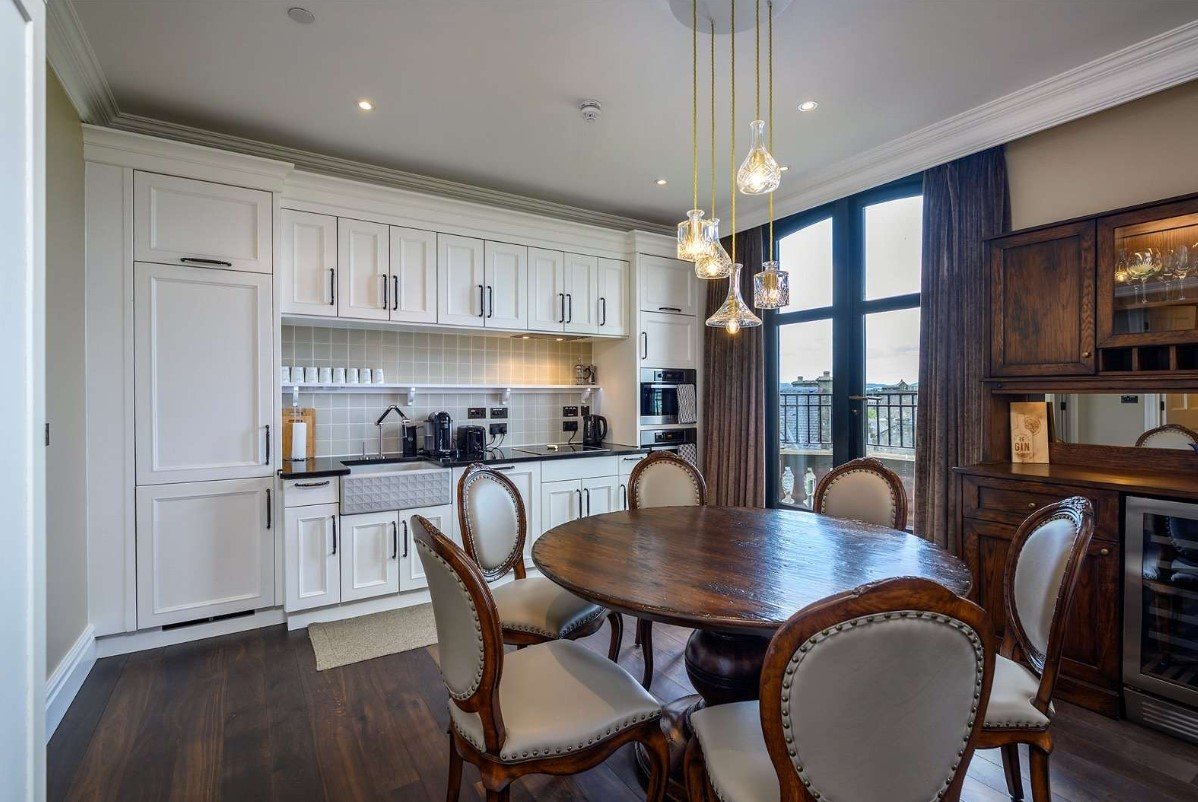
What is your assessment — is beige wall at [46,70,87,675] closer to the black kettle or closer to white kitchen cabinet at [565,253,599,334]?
white kitchen cabinet at [565,253,599,334]

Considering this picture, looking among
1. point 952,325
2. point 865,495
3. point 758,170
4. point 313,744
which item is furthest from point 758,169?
point 313,744

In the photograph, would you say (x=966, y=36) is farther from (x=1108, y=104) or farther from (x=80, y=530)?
(x=80, y=530)

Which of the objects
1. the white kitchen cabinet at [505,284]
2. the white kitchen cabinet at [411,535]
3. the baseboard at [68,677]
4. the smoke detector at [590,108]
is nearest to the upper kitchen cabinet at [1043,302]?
the smoke detector at [590,108]

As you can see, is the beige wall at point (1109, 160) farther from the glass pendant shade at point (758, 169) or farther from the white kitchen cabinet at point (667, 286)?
the white kitchen cabinet at point (667, 286)

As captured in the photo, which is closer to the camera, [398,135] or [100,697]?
[100,697]

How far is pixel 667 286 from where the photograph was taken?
4.74 m

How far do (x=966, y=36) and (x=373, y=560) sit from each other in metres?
4.01

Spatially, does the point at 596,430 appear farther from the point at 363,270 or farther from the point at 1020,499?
the point at 1020,499

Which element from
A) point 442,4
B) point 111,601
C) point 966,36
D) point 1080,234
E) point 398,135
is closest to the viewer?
point 442,4

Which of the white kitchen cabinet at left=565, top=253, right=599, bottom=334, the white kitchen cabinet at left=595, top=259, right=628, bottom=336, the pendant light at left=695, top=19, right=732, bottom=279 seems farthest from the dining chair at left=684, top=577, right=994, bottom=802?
the white kitchen cabinet at left=595, top=259, right=628, bottom=336

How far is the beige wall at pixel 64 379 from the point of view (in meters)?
2.34

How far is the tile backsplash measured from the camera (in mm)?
3766

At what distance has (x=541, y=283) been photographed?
4.18m

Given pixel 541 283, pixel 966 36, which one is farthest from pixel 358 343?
pixel 966 36
